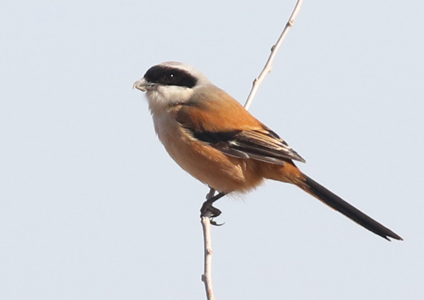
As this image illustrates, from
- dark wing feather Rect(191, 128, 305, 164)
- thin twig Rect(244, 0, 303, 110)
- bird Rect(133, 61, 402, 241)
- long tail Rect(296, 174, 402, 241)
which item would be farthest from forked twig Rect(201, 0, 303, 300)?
long tail Rect(296, 174, 402, 241)

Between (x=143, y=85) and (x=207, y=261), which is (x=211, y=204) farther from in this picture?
(x=207, y=261)

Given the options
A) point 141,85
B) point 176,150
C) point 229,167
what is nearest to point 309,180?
point 229,167

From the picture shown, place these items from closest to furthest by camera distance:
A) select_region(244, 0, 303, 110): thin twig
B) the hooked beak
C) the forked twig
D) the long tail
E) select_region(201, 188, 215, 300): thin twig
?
1. select_region(201, 188, 215, 300): thin twig
2. the forked twig
3. the long tail
4. select_region(244, 0, 303, 110): thin twig
5. the hooked beak

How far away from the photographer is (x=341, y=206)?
17.0ft

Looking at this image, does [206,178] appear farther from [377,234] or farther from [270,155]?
[377,234]

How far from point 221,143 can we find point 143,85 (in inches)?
28.6

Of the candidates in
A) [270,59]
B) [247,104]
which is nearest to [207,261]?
[247,104]

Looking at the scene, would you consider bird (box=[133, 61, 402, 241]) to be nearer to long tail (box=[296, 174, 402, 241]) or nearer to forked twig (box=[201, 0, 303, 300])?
long tail (box=[296, 174, 402, 241])

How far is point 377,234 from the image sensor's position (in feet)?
16.5

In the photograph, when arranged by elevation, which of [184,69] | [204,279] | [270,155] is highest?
[184,69]

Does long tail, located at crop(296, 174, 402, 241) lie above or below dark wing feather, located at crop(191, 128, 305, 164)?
below

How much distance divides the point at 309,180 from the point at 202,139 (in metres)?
0.83

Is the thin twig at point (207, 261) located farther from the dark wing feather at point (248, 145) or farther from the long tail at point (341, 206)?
the long tail at point (341, 206)

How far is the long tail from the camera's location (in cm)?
504
